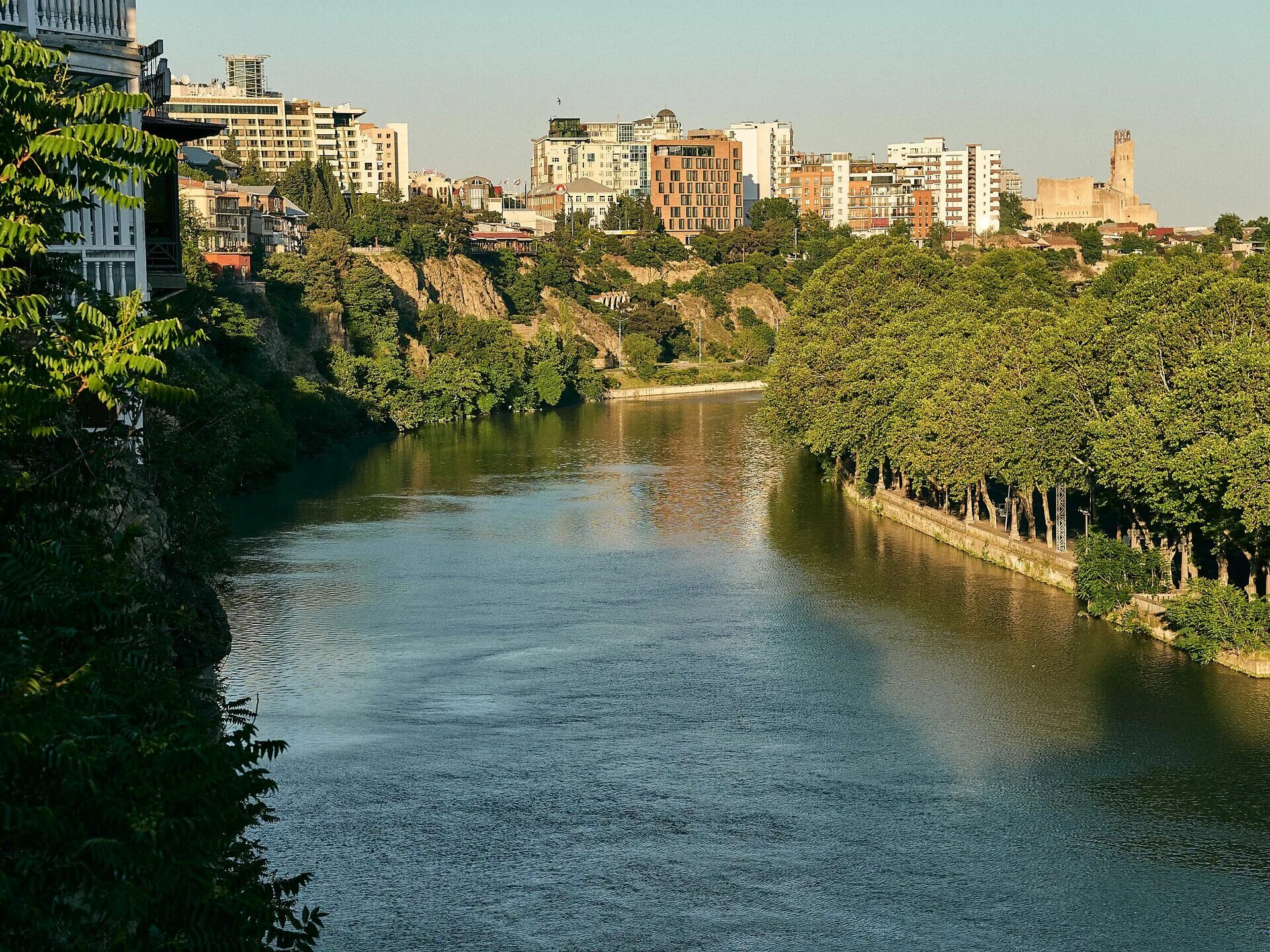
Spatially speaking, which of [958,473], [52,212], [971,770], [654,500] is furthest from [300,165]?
[52,212]

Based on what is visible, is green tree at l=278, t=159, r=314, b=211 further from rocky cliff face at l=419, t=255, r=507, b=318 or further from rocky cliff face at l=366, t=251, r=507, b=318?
rocky cliff face at l=419, t=255, r=507, b=318

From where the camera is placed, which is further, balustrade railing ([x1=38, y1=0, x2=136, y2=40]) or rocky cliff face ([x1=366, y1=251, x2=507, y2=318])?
rocky cliff face ([x1=366, y1=251, x2=507, y2=318])

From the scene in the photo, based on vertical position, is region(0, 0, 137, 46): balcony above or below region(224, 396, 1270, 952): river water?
above

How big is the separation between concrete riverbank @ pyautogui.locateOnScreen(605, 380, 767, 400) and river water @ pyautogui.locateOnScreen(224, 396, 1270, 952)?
252 feet

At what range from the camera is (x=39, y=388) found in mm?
13508

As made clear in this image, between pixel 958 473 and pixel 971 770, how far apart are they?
1021 inches

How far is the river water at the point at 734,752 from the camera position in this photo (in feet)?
96.6

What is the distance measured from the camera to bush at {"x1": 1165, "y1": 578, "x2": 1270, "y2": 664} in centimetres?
4328

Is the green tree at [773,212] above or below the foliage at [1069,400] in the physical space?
above

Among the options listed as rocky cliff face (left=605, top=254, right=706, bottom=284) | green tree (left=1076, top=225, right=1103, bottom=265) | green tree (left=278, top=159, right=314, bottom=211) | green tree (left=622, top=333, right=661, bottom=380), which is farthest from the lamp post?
green tree (left=1076, top=225, right=1103, bottom=265)

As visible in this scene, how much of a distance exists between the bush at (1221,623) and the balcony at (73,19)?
3184 cm

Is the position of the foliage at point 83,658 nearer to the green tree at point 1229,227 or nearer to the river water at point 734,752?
the river water at point 734,752

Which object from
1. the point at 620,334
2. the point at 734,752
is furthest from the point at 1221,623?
the point at 620,334

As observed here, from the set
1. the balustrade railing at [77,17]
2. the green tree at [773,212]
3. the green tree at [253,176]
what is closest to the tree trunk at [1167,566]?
the balustrade railing at [77,17]
